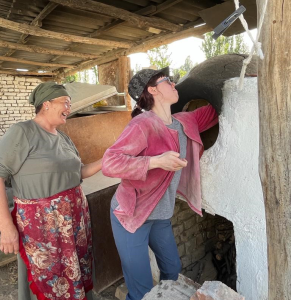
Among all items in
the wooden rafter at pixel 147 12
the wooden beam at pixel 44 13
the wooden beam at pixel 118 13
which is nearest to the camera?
the wooden beam at pixel 118 13

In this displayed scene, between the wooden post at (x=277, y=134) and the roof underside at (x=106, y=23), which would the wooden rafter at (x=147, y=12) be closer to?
the roof underside at (x=106, y=23)

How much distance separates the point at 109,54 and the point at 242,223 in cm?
439

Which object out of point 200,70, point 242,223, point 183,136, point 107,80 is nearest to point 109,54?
point 107,80

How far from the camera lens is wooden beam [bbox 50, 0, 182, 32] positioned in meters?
2.74

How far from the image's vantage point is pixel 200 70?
6.66ft

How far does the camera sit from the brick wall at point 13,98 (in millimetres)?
8125

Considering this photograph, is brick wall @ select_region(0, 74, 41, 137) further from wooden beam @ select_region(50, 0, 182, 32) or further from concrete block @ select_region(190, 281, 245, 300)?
concrete block @ select_region(190, 281, 245, 300)

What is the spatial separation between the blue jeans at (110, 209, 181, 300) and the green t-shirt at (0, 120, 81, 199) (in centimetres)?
54

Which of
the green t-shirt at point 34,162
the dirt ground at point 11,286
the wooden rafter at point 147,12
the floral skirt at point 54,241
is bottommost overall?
the dirt ground at point 11,286

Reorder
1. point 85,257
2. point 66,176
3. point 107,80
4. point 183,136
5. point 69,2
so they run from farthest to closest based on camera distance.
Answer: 1. point 107,80
2. point 69,2
3. point 85,257
4. point 66,176
5. point 183,136

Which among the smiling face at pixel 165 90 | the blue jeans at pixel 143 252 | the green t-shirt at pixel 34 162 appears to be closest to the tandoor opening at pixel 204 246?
the blue jeans at pixel 143 252

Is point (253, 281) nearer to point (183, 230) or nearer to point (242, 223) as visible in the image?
point (242, 223)

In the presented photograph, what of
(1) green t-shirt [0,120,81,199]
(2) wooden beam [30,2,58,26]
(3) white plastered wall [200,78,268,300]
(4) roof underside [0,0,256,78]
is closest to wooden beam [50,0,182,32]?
(4) roof underside [0,0,256,78]

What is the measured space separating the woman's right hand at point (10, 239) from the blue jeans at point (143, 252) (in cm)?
76
